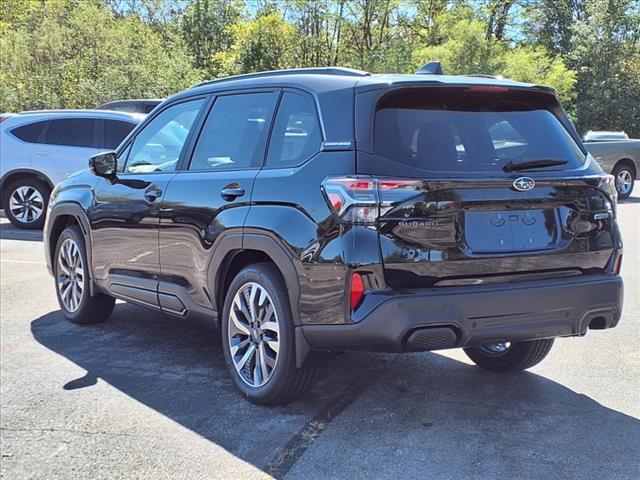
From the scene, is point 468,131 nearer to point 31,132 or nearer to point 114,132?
point 114,132

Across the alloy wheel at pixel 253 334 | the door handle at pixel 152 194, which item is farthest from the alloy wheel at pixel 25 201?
the alloy wheel at pixel 253 334

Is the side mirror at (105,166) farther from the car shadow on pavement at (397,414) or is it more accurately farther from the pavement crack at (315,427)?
the pavement crack at (315,427)

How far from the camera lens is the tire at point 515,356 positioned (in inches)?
173

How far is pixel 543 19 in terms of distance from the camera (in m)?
33.8

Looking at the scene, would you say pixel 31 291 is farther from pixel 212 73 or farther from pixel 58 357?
pixel 212 73

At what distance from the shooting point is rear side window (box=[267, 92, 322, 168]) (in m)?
3.72

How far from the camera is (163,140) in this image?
16.5ft

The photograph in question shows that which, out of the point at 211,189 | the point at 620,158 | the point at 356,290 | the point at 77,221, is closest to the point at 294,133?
the point at 211,189

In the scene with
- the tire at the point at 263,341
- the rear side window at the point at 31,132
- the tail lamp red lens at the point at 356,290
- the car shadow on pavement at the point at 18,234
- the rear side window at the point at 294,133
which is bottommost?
the car shadow on pavement at the point at 18,234

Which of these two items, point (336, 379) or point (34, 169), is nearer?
point (336, 379)

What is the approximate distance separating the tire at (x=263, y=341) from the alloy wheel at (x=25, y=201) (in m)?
8.47

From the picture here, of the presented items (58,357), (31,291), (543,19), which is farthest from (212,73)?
(58,357)

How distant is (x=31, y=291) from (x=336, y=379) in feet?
13.3

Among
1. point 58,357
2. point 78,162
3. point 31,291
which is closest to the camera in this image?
point 58,357
